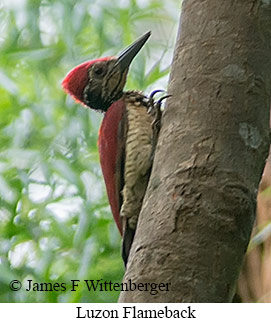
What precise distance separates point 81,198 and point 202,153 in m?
1.06

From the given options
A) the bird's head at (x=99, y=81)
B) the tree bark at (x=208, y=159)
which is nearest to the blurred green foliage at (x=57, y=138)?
the bird's head at (x=99, y=81)

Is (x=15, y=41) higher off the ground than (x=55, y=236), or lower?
higher

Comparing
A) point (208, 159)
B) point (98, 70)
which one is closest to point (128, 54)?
point (98, 70)

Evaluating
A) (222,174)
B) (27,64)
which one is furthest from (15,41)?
(222,174)

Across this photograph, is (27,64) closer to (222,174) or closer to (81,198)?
(81,198)

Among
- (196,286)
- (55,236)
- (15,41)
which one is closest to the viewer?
(196,286)

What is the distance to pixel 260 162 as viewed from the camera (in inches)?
49.4

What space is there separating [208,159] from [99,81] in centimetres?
100

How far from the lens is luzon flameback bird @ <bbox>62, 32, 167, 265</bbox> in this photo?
184cm

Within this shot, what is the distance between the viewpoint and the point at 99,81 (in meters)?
2.16
